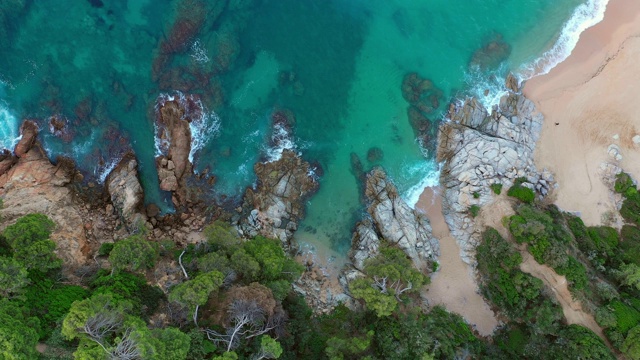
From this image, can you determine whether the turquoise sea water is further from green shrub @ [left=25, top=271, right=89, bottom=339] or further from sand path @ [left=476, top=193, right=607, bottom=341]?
green shrub @ [left=25, top=271, right=89, bottom=339]

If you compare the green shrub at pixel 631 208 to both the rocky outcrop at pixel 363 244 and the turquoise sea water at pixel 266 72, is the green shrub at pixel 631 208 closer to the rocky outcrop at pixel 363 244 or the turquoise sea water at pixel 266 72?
the turquoise sea water at pixel 266 72

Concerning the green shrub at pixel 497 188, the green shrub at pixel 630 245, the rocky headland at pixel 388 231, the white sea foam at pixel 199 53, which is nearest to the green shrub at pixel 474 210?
the green shrub at pixel 497 188

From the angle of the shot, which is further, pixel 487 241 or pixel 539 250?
pixel 487 241

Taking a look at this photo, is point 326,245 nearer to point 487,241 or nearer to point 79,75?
point 487,241

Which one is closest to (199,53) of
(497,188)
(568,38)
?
(497,188)

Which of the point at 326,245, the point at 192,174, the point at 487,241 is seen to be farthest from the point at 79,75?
the point at 487,241

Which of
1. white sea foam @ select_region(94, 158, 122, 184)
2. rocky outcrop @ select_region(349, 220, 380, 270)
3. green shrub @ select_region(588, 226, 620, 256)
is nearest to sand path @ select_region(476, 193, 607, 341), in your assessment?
green shrub @ select_region(588, 226, 620, 256)
